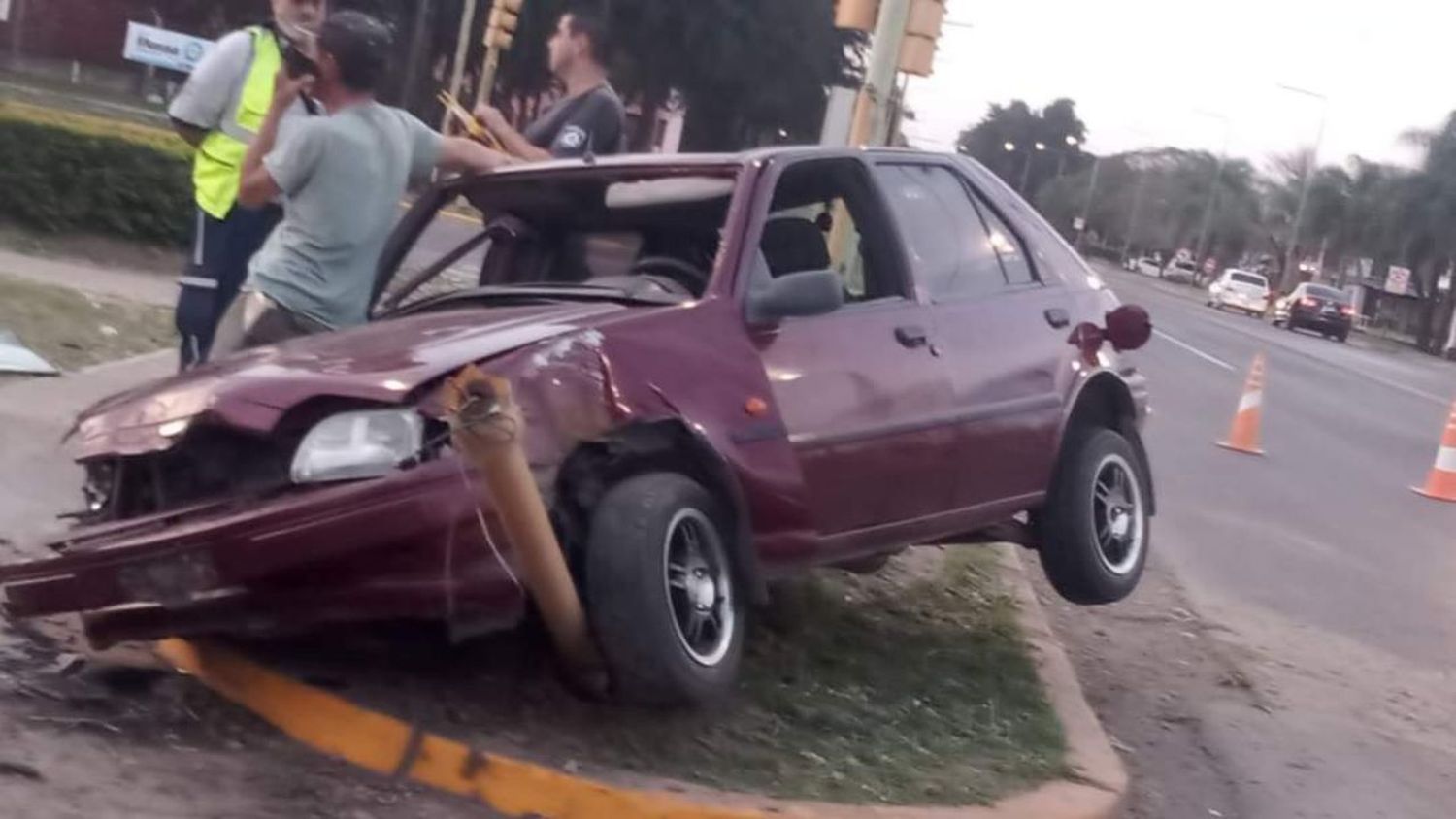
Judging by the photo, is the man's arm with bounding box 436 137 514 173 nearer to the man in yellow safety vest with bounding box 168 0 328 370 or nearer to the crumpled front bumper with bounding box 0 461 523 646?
the man in yellow safety vest with bounding box 168 0 328 370

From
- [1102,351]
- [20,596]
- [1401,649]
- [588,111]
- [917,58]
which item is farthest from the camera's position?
[917,58]

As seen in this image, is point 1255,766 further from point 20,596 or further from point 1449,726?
point 20,596

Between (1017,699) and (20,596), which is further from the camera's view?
(1017,699)

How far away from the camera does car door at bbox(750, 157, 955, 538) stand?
577 cm

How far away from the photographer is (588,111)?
8.36 metres

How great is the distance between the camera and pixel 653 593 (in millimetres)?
4984

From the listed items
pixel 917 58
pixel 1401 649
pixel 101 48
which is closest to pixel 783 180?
pixel 1401 649

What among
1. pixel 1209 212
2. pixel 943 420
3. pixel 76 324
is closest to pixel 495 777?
pixel 943 420

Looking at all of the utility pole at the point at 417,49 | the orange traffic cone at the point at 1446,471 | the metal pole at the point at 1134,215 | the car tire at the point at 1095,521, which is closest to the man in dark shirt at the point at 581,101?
the car tire at the point at 1095,521

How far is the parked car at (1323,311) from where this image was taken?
56844 millimetres

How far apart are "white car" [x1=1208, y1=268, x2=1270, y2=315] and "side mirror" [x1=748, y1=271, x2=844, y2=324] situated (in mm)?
65782

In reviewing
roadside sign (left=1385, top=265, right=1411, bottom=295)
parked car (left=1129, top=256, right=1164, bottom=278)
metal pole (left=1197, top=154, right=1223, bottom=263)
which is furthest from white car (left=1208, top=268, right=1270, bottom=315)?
→ parked car (left=1129, top=256, right=1164, bottom=278)

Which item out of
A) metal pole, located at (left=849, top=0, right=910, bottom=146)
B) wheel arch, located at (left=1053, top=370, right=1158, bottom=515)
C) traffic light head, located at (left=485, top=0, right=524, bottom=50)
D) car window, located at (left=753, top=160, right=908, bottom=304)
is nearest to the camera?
car window, located at (left=753, top=160, right=908, bottom=304)

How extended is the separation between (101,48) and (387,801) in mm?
62631
